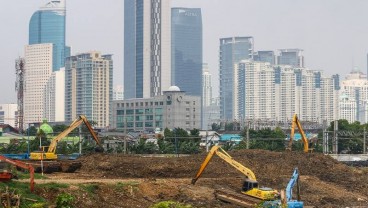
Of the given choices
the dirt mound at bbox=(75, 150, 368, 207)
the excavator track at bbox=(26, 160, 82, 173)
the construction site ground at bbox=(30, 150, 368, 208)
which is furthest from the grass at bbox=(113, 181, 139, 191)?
the excavator track at bbox=(26, 160, 82, 173)

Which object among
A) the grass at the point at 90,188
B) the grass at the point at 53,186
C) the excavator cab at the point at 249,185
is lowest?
the excavator cab at the point at 249,185

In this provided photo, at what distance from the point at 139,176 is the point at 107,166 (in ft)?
7.87

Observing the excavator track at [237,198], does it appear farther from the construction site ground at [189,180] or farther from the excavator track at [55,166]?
the excavator track at [55,166]

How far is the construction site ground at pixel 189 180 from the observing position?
35469mm

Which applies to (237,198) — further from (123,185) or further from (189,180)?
(189,180)

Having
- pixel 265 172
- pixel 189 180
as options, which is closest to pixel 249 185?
pixel 189 180

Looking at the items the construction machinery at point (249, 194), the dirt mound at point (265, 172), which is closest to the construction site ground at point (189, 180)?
the dirt mound at point (265, 172)

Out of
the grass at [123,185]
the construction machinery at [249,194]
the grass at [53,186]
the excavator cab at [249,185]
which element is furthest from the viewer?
the excavator cab at [249,185]

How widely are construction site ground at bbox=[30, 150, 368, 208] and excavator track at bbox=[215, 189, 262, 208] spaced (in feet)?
1.13

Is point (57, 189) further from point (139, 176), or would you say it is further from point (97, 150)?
point (97, 150)

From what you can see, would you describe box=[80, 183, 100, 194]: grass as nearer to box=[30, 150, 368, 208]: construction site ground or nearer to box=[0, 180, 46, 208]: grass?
box=[30, 150, 368, 208]: construction site ground

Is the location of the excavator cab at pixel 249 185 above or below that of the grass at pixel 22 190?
below

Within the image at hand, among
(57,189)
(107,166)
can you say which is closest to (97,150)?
(107,166)

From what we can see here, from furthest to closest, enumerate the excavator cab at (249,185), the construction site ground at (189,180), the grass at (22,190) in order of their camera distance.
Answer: the excavator cab at (249,185), the construction site ground at (189,180), the grass at (22,190)
